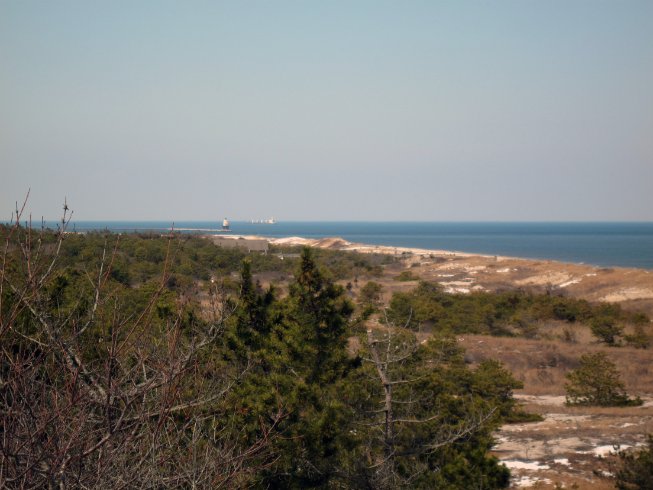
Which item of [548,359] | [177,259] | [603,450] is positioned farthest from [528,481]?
[177,259]

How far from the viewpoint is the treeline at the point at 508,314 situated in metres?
37.2

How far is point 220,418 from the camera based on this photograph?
1082 centimetres

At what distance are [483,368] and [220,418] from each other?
1489 centimetres

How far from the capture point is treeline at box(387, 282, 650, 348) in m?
37.2

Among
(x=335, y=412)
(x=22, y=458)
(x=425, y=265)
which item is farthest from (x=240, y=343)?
(x=425, y=265)

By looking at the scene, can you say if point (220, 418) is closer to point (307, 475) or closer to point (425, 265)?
point (307, 475)

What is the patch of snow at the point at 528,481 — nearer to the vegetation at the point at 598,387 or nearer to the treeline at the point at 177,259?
the treeline at the point at 177,259

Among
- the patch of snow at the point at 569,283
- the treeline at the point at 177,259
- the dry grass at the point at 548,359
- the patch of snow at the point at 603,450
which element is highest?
the treeline at the point at 177,259

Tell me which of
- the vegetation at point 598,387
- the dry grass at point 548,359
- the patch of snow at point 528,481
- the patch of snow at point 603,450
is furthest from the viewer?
the dry grass at point 548,359

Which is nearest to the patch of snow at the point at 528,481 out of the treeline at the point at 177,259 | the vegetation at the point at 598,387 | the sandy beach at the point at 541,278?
the treeline at the point at 177,259

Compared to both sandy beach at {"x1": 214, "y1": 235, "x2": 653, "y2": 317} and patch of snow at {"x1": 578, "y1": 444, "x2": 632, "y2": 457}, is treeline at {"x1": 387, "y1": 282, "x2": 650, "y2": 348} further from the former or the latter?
patch of snow at {"x1": 578, "y1": 444, "x2": 632, "y2": 457}

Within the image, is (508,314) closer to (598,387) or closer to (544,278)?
(598,387)

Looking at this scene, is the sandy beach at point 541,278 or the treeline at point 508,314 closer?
the treeline at point 508,314

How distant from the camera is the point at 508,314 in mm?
44406
